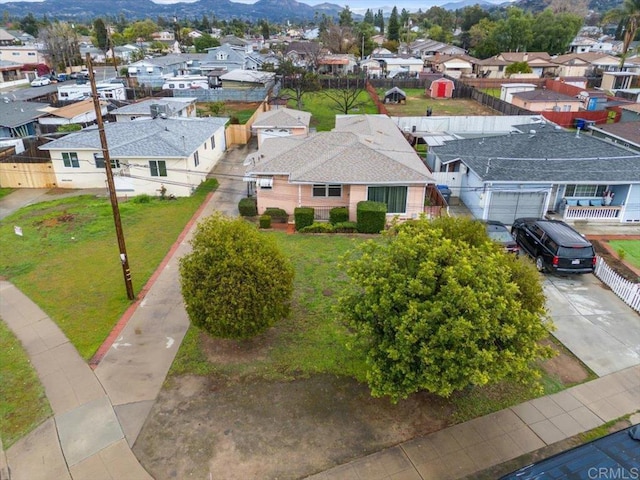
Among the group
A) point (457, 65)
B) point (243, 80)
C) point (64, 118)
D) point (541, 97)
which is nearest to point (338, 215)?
point (64, 118)

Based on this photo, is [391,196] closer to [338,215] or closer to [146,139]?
[338,215]

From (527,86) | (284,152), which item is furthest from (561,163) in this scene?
(527,86)

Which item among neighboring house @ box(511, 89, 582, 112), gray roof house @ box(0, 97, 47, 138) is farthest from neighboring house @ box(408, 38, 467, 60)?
gray roof house @ box(0, 97, 47, 138)

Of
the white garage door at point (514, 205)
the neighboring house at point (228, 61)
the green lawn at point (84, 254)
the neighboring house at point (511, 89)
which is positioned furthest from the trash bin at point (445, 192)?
the neighboring house at point (228, 61)

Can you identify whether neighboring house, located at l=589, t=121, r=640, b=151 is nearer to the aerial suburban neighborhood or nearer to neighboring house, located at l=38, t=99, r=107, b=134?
the aerial suburban neighborhood

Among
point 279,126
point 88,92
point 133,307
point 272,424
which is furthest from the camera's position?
point 88,92

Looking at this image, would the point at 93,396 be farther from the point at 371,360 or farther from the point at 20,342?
the point at 371,360
